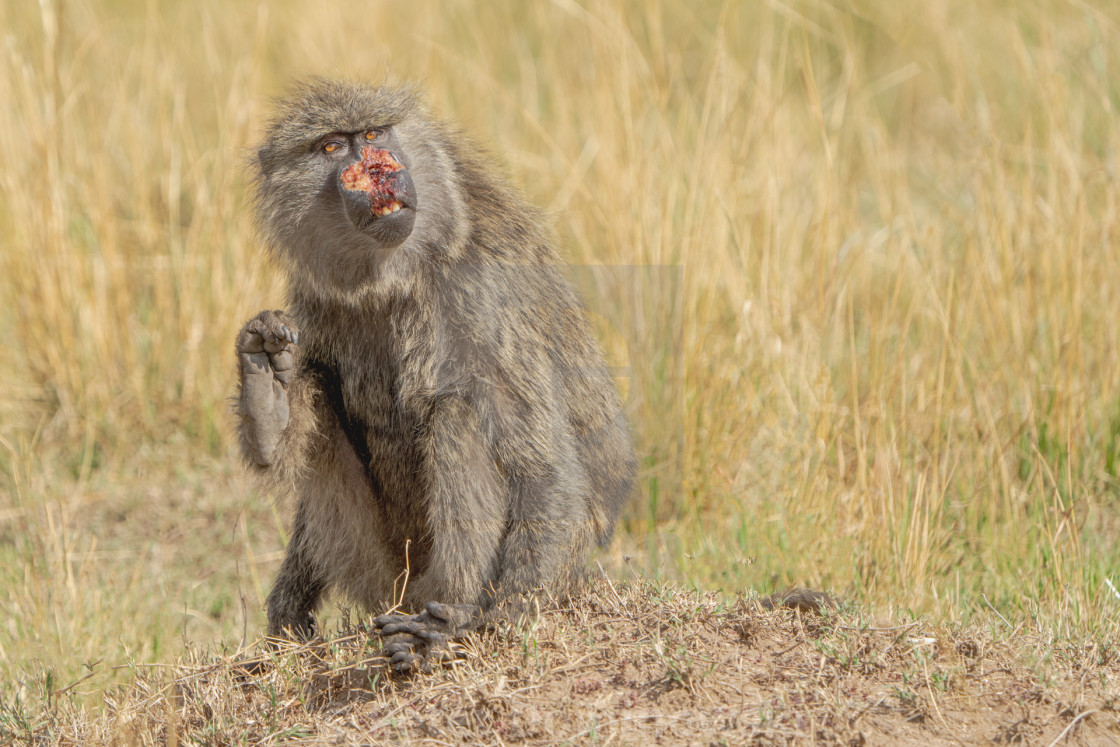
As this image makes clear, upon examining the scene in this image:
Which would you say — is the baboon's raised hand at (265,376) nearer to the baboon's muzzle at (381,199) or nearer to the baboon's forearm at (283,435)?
the baboon's forearm at (283,435)

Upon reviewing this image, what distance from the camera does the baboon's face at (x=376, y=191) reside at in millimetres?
3105

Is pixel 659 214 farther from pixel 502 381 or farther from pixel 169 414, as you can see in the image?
pixel 169 414

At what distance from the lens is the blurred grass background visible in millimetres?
4078

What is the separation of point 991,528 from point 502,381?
79.1 inches

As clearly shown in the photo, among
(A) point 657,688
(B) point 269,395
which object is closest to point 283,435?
(B) point 269,395

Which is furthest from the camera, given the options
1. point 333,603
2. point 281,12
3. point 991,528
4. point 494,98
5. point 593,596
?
point 281,12

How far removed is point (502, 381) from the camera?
10.7 ft

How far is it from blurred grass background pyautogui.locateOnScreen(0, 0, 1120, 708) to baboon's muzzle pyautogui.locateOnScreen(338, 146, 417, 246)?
102 centimetres

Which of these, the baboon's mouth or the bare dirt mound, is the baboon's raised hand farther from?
the bare dirt mound

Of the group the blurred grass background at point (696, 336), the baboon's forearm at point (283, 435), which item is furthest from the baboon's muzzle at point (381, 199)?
the blurred grass background at point (696, 336)

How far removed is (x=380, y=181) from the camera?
3.13m

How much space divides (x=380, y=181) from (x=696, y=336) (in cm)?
205

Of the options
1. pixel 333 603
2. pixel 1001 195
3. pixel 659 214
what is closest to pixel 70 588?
pixel 333 603

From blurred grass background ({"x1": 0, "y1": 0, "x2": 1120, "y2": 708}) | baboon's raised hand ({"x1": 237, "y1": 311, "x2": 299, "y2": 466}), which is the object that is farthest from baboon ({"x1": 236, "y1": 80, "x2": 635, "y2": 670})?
blurred grass background ({"x1": 0, "y1": 0, "x2": 1120, "y2": 708})
